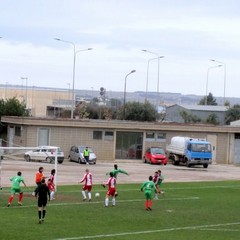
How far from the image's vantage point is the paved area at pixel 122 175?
47594mm

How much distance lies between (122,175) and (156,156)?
14889mm

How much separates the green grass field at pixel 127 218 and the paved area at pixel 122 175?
4823 millimetres

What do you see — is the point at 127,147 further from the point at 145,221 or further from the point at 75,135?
the point at 145,221

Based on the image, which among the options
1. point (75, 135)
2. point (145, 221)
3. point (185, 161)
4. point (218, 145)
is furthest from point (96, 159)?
point (145, 221)

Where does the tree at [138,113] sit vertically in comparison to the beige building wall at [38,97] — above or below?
below

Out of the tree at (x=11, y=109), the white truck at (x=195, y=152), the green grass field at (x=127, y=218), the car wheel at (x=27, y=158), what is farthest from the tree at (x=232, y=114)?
the green grass field at (x=127, y=218)

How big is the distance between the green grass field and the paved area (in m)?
4.82

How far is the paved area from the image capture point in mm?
47594

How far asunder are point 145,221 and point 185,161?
42.4 m

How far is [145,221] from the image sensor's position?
2936cm

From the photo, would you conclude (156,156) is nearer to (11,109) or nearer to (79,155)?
(79,155)

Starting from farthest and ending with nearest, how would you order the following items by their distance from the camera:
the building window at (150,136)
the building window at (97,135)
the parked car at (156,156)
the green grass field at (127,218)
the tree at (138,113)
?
the tree at (138,113), the building window at (150,136), the building window at (97,135), the parked car at (156,156), the green grass field at (127,218)

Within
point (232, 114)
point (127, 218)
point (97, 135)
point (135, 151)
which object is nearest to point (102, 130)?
point (97, 135)

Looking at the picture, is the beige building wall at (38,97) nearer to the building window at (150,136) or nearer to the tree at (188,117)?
the tree at (188,117)
